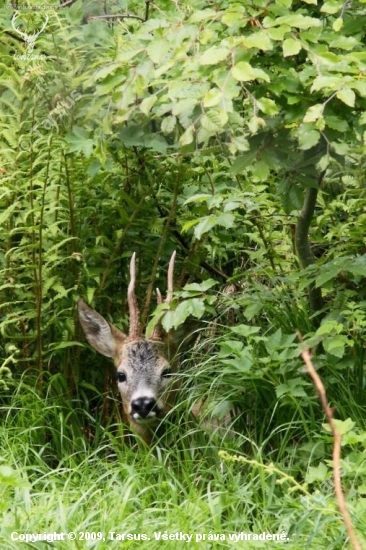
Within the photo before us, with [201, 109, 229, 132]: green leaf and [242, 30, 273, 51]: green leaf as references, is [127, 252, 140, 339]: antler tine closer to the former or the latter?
[201, 109, 229, 132]: green leaf

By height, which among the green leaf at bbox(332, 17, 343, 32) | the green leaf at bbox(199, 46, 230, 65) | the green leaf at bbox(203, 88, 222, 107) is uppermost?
the green leaf at bbox(199, 46, 230, 65)

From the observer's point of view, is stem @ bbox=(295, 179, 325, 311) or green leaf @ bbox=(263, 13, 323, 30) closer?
green leaf @ bbox=(263, 13, 323, 30)

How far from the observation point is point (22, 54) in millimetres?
6129

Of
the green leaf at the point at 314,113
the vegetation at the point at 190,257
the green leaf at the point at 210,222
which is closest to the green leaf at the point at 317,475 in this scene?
the vegetation at the point at 190,257

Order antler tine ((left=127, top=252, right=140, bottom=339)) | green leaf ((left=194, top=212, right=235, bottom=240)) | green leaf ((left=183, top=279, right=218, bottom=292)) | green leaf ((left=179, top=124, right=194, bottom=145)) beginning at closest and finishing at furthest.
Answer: green leaf ((left=179, top=124, right=194, bottom=145))
green leaf ((left=194, top=212, right=235, bottom=240))
green leaf ((left=183, top=279, right=218, bottom=292))
antler tine ((left=127, top=252, right=140, bottom=339))

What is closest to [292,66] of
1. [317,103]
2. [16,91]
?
[317,103]

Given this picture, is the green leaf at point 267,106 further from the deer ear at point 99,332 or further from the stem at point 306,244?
the deer ear at point 99,332

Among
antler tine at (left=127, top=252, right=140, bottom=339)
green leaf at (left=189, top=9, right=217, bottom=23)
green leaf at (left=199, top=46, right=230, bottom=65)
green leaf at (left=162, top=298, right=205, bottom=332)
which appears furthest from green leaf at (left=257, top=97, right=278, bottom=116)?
antler tine at (left=127, top=252, right=140, bottom=339)

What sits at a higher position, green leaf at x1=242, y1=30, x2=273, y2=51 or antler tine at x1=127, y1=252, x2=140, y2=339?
green leaf at x1=242, y1=30, x2=273, y2=51

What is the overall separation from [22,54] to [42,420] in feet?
→ 6.64

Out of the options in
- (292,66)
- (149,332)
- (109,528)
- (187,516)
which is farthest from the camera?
(149,332)

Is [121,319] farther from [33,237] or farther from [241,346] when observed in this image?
[241,346]

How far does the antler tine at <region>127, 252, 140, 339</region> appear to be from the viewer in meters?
5.87

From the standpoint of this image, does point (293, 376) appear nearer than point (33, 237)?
Yes
